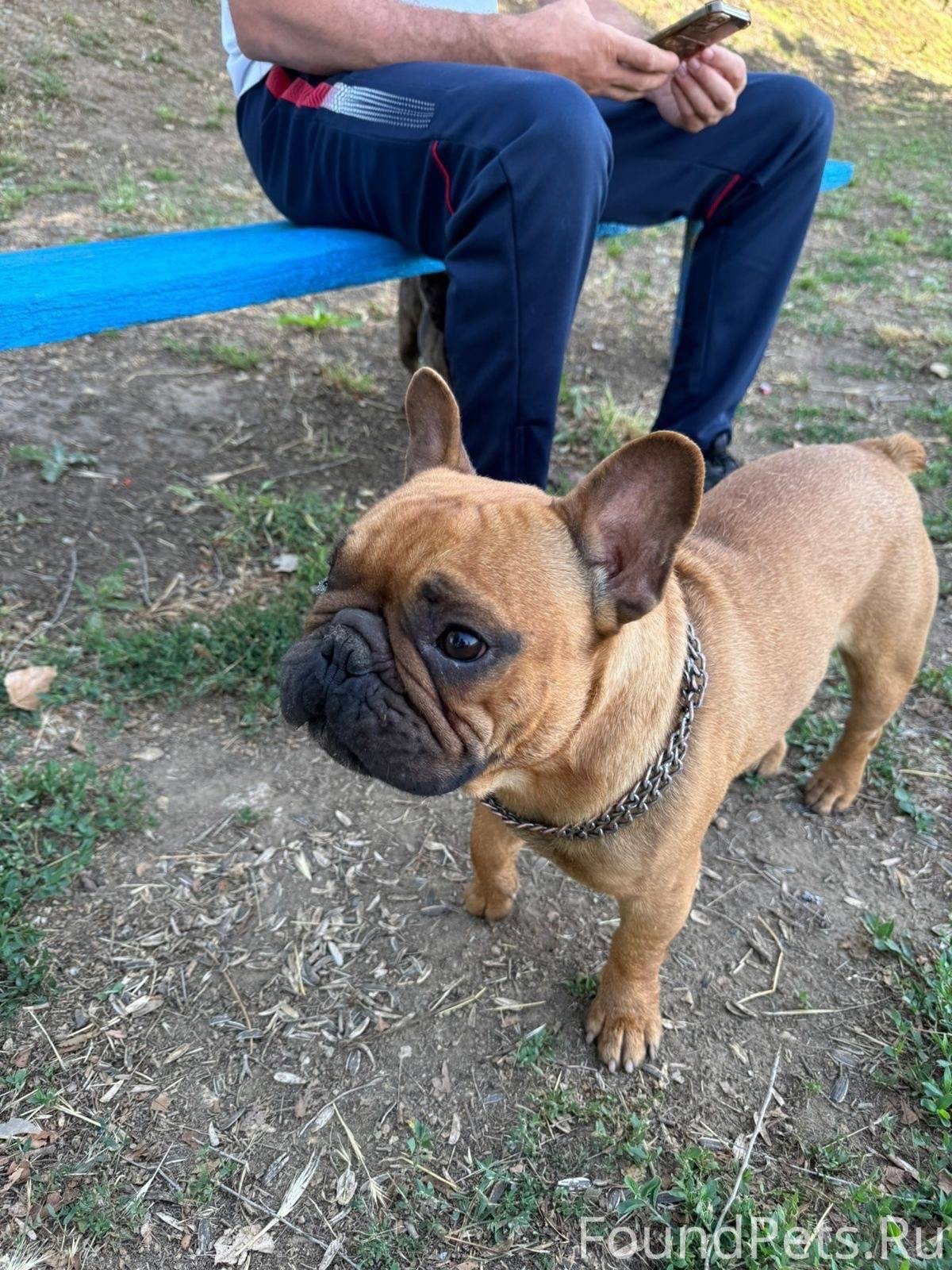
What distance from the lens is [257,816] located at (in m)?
2.77

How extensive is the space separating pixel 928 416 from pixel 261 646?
442 cm

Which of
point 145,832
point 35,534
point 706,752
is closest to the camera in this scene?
point 706,752

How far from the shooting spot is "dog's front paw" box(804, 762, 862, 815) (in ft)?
9.98

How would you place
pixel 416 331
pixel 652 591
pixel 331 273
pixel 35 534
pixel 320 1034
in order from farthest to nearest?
pixel 416 331 < pixel 35 534 < pixel 331 273 < pixel 320 1034 < pixel 652 591

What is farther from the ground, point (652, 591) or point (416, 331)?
point (652, 591)

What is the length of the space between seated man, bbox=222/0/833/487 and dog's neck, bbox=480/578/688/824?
1335 mm

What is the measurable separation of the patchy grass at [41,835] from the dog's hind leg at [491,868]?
1.09m

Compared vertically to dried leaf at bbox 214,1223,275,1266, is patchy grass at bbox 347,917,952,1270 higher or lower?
higher

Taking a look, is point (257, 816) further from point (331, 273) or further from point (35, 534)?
point (331, 273)

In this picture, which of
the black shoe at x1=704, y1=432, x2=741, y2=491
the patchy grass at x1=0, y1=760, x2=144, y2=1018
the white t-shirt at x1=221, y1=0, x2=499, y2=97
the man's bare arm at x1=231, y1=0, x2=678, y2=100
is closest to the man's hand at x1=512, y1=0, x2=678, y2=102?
the man's bare arm at x1=231, y1=0, x2=678, y2=100

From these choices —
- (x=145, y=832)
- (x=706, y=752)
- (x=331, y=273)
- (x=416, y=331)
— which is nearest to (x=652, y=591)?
(x=706, y=752)

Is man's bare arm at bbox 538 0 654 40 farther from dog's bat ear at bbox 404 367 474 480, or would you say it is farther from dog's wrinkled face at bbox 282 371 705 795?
dog's wrinkled face at bbox 282 371 705 795

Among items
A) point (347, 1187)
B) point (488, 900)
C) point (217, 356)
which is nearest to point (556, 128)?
point (488, 900)
